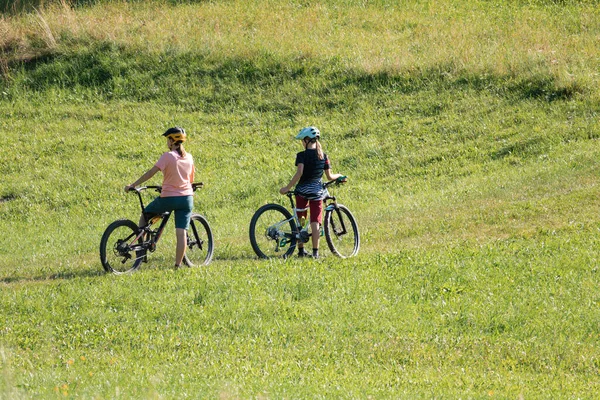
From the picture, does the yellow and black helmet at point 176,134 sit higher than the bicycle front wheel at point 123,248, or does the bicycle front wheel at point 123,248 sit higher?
the yellow and black helmet at point 176,134

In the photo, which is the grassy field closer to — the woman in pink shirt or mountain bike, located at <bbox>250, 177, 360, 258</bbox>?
mountain bike, located at <bbox>250, 177, 360, 258</bbox>

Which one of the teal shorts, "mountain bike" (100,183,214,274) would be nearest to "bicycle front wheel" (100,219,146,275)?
"mountain bike" (100,183,214,274)

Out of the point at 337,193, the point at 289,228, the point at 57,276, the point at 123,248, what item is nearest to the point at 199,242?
the point at 123,248

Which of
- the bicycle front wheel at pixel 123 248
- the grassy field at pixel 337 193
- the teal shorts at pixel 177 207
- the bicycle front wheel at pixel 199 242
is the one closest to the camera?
the grassy field at pixel 337 193

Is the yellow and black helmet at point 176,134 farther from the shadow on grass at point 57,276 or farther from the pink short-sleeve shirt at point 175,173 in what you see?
the shadow on grass at point 57,276

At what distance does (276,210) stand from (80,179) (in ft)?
25.7

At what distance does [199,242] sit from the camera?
12539 millimetres

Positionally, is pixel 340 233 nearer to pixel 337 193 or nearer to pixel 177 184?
pixel 177 184

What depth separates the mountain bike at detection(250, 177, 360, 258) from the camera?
12.7 metres

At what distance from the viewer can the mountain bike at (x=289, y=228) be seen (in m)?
12.7

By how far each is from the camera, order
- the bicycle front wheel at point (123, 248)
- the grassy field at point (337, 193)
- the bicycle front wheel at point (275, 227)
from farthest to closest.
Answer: the bicycle front wheel at point (275, 227) → the bicycle front wheel at point (123, 248) → the grassy field at point (337, 193)

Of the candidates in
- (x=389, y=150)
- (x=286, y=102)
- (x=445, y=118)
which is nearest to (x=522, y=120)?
(x=445, y=118)

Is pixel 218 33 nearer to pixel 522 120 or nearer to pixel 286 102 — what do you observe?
pixel 286 102

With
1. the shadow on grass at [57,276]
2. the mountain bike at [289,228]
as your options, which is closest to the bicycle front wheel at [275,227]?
the mountain bike at [289,228]
